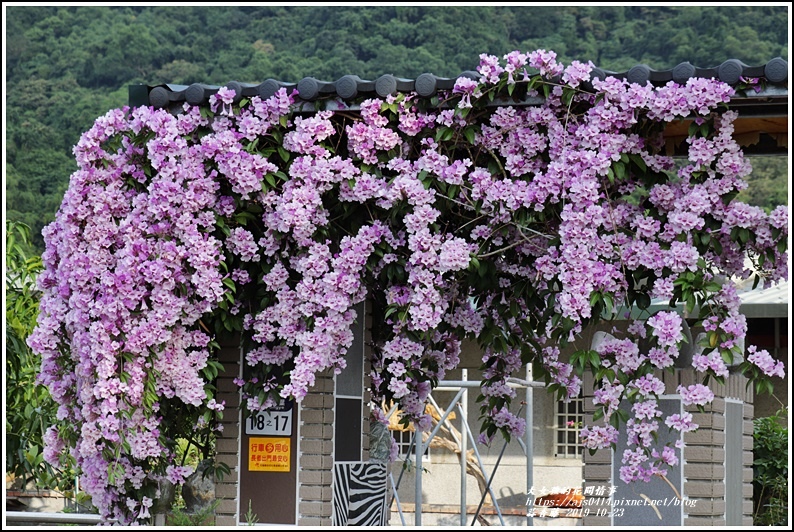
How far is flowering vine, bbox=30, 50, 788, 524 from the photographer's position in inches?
214

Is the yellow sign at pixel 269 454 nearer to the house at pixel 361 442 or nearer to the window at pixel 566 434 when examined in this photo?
the house at pixel 361 442

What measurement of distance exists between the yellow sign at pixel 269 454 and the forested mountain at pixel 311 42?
82.7ft

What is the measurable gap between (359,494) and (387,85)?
2.50m

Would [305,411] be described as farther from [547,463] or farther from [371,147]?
[547,463]

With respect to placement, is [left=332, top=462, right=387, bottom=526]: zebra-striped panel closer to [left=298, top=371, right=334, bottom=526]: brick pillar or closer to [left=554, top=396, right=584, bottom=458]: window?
[left=298, top=371, right=334, bottom=526]: brick pillar

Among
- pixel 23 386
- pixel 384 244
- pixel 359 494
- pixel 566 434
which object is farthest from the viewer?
pixel 566 434

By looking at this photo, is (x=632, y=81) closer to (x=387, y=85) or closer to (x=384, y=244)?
(x=387, y=85)

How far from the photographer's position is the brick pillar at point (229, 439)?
6367 mm

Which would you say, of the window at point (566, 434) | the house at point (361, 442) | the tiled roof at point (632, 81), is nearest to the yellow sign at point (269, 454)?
the house at point (361, 442)

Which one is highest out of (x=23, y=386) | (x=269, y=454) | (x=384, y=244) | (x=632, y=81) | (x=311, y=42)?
(x=311, y=42)

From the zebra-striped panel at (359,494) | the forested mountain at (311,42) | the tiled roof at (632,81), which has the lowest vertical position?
the zebra-striped panel at (359,494)

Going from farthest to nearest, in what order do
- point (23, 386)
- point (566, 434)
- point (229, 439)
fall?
point (566, 434) → point (23, 386) → point (229, 439)

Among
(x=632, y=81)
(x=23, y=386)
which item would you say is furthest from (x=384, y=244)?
(x=23, y=386)

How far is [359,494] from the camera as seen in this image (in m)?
6.63
